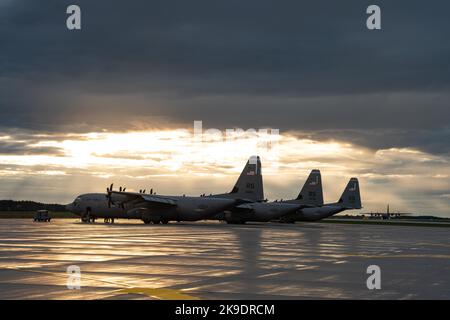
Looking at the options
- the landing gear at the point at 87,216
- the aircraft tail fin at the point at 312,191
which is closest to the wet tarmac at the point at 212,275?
the landing gear at the point at 87,216

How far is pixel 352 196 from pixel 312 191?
1152 cm

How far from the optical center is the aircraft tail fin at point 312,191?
4353 inches

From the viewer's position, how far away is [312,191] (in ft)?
365

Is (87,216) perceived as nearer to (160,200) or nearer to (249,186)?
(160,200)

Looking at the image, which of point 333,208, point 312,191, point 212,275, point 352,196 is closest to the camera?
point 212,275

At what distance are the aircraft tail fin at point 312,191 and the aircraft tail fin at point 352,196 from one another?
7418 mm

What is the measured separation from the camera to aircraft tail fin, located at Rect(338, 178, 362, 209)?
117m

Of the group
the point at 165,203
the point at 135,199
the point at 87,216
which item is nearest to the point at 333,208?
the point at 165,203

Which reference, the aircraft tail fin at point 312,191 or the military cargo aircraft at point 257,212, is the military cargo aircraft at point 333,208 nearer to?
the aircraft tail fin at point 312,191

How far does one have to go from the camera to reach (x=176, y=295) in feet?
51.8

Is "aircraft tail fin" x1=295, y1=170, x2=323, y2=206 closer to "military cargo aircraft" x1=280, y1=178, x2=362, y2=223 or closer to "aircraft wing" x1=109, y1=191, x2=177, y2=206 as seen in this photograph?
"military cargo aircraft" x1=280, y1=178, x2=362, y2=223

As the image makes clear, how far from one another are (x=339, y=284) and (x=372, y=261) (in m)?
9.64
